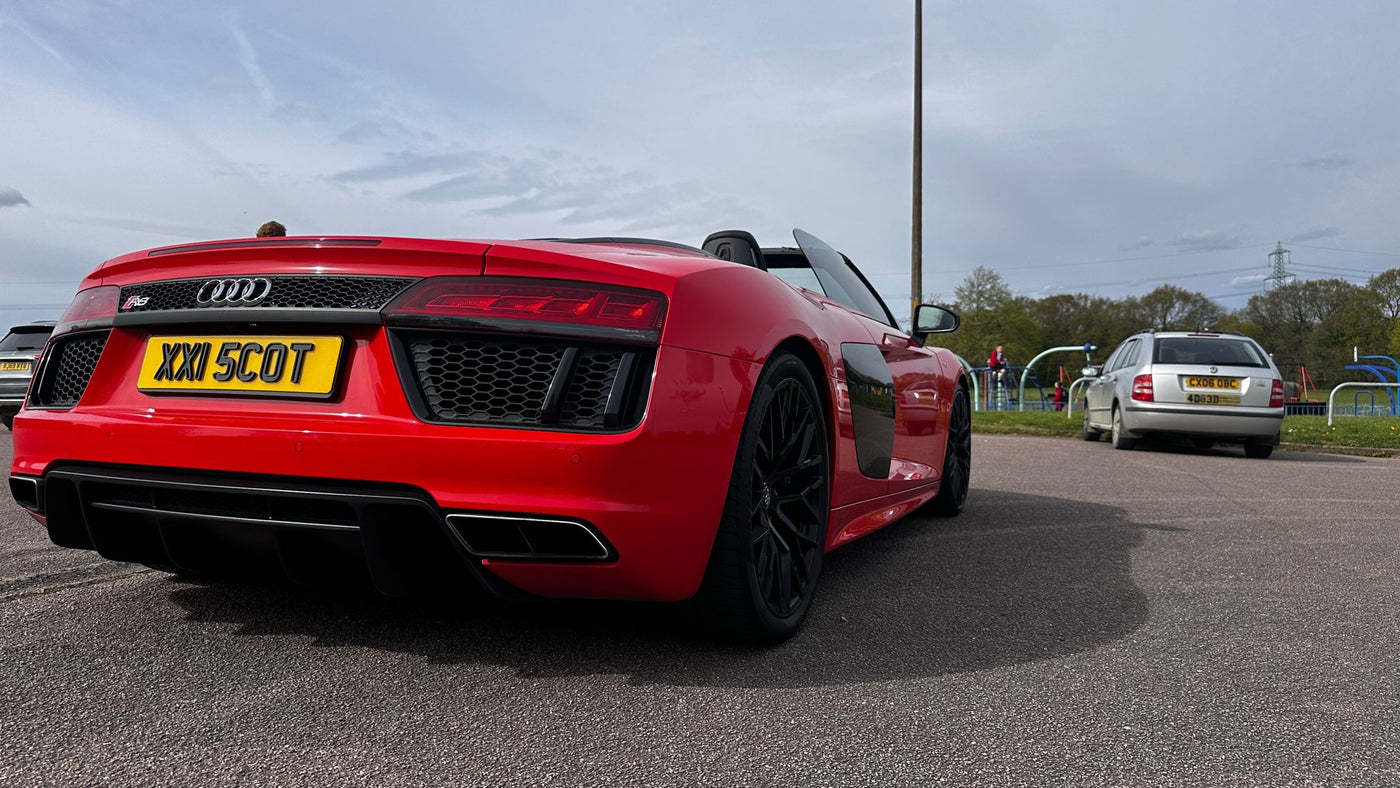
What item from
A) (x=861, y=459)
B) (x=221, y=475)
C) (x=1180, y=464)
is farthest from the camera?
(x=1180, y=464)

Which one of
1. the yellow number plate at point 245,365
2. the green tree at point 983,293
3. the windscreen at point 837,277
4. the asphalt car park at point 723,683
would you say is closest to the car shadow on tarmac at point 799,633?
the asphalt car park at point 723,683

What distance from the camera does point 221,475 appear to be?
2.37 m

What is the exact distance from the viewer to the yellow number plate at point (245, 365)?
2.38 m

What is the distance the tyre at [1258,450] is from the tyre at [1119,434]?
1.11 m

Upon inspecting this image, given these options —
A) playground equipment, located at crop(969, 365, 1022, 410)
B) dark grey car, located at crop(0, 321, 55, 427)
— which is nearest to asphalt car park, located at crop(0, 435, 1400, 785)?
dark grey car, located at crop(0, 321, 55, 427)

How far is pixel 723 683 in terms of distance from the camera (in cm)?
249

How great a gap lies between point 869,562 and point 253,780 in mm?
2753

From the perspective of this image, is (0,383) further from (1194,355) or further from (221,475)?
(1194,355)

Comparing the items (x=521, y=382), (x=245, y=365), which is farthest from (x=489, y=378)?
(x=245, y=365)

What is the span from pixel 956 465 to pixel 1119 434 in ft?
22.2

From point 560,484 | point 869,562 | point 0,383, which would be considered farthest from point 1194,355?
point 0,383

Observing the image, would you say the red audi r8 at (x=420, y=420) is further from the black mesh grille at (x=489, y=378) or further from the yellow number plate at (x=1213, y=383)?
the yellow number plate at (x=1213, y=383)

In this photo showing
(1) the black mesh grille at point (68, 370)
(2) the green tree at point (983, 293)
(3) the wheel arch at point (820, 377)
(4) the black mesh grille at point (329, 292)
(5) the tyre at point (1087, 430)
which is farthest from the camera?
(2) the green tree at point (983, 293)

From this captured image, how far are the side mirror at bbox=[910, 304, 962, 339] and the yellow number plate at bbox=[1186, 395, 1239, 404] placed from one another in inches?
270
